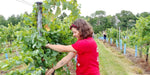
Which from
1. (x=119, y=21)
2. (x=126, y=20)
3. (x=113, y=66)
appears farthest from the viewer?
(x=119, y=21)

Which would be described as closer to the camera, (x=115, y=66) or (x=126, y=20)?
(x=115, y=66)

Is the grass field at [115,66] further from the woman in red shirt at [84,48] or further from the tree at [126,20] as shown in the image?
the tree at [126,20]

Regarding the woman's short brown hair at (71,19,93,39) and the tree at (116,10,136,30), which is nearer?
the woman's short brown hair at (71,19,93,39)

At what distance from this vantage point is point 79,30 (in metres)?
2.36

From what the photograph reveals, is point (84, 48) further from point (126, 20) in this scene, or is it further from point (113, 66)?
point (126, 20)

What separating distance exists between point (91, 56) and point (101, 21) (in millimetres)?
74420

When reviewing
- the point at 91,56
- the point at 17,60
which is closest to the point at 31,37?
the point at 17,60

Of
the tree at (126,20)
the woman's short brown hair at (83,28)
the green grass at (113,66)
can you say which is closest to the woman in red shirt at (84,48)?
the woman's short brown hair at (83,28)

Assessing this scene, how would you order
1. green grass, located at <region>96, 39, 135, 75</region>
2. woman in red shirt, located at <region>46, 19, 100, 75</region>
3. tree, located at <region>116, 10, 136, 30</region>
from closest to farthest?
1. woman in red shirt, located at <region>46, 19, 100, 75</region>
2. green grass, located at <region>96, 39, 135, 75</region>
3. tree, located at <region>116, 10, 136, 30</region>

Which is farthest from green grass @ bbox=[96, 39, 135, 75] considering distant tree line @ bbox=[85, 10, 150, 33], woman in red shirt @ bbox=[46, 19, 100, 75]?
distant tree line @ bbox=[85, 10, 150, 33]

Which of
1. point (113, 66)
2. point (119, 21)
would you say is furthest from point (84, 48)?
point (119, 21)

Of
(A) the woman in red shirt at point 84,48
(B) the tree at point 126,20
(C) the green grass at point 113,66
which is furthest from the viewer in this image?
(B) the tree at point 126,20

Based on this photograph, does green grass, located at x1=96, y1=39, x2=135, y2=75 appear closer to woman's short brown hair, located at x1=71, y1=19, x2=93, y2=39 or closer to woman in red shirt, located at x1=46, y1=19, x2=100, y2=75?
woman in red shirt, located at x1=46, y1=19, x2=100, y2=75

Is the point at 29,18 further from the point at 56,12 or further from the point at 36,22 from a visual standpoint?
the point at 56,12
